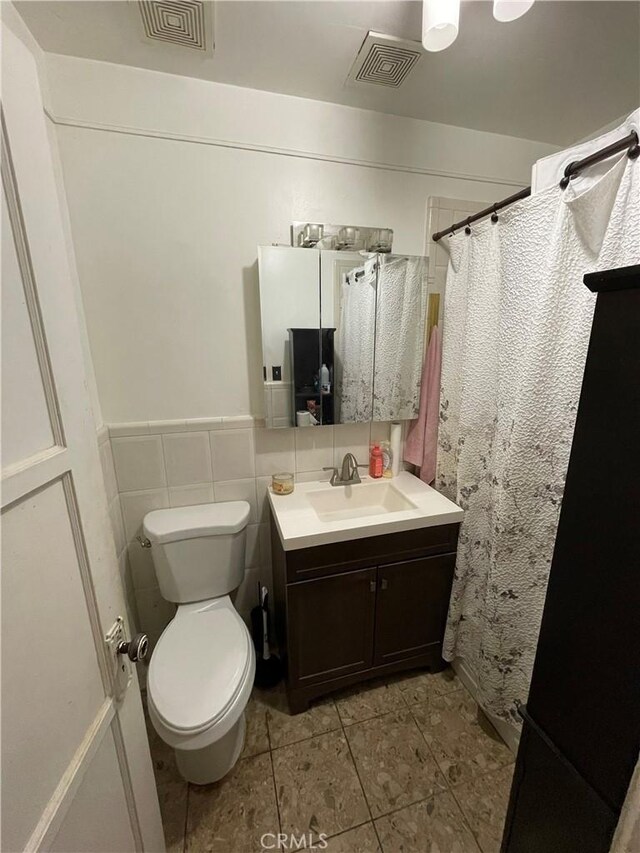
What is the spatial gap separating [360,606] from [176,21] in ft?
6.52

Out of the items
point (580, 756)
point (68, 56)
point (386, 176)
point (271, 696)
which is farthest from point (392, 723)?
point (68, 56)

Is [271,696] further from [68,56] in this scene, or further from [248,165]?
[68,56]

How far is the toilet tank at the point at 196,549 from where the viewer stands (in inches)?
52.3

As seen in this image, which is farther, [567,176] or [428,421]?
[428,421]

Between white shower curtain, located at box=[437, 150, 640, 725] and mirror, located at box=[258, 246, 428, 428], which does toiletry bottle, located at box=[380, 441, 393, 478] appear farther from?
white shower curtain, located at box=[437, 150, 640, 725]

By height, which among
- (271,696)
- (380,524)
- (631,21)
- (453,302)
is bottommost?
(271,696)

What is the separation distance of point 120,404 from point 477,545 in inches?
59.6

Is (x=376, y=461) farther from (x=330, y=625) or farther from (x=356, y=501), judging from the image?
(x=330, y=625)

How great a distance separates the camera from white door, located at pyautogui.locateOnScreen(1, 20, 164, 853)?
45 cm

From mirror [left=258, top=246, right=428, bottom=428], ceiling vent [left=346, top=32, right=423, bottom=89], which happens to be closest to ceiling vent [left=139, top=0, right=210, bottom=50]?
ceiling vent [left=346, top=32, right=423, bottom=89]

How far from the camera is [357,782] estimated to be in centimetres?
121

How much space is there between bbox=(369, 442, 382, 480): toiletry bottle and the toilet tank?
2.04 feet

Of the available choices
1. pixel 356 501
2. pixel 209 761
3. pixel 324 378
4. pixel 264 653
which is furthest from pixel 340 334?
pixel 209 761

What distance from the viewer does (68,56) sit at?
1085 mm
